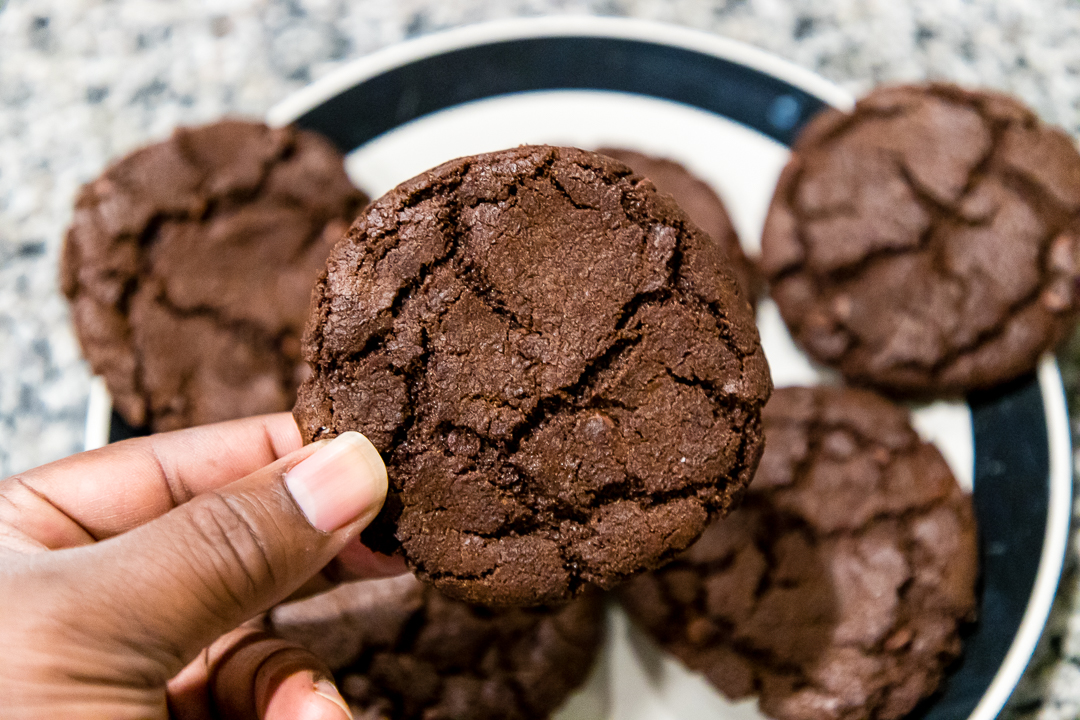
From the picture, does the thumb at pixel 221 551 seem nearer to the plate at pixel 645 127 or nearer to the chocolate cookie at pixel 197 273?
the chocolate cookie at pixel 197 273

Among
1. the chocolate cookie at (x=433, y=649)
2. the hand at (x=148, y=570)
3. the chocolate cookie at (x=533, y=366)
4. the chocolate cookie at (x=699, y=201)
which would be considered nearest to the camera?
the hand at (x=148, y=570)

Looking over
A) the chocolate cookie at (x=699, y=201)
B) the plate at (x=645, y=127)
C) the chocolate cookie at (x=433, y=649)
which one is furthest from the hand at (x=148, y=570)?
the chocolate cookie at (x=699, y=201)

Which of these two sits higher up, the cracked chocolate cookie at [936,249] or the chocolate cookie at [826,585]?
the cracked chocolate cookie at [936,249]

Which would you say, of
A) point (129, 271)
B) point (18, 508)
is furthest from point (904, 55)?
point (18, 508)

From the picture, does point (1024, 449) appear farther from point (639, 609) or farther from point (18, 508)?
point (18, 508)

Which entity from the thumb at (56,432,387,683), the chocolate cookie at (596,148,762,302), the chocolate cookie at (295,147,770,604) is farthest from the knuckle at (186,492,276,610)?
the chocolate cookie at (596,148,762,302)

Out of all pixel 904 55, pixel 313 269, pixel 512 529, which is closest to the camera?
pixel 512 529

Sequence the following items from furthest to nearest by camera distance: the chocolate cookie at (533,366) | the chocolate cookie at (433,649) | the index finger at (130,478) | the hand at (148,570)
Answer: the chocolate cookie at (433,649), the index finger at (130,478), the chocolate cookie at (533,366), the hand at (148,570)
